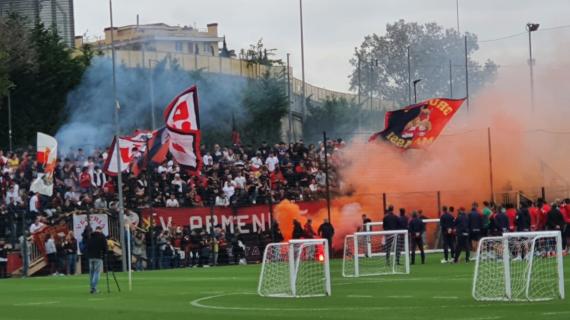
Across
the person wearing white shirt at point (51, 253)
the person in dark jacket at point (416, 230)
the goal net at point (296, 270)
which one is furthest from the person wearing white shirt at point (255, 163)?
the goal net at point (296, 270)

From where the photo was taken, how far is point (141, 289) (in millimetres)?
30922

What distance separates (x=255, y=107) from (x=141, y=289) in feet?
127

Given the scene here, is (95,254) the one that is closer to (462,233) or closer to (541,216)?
(462,233)

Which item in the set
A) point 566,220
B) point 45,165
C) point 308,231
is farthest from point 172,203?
point 566,220

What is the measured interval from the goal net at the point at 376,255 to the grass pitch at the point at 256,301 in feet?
2.10

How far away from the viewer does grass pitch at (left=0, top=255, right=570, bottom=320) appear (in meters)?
19.9

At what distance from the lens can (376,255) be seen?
3466 cm

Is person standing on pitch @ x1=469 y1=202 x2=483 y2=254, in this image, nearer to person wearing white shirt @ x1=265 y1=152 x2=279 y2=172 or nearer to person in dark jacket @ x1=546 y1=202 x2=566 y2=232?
person in dark jacket @ x1=546 y1=202 x2=566 y2=232

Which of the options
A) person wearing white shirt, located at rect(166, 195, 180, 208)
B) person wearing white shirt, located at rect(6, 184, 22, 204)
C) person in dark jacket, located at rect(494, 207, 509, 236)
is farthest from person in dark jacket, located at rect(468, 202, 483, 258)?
person wearing white shirt, located at rect(6, 184, 22, 204)

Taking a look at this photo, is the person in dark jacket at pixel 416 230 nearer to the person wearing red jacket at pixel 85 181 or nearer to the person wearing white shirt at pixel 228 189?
the person wearing white shirt at pixel 228 189

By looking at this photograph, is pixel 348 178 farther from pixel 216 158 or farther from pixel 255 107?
pixel 255 107

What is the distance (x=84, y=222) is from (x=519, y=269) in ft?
77.5

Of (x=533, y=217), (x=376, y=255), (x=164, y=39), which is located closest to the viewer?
(x=376, y=255)

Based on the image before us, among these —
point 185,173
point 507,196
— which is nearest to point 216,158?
point 185,173
